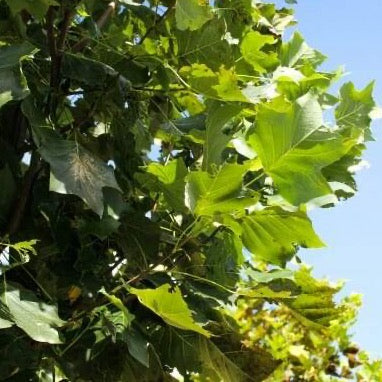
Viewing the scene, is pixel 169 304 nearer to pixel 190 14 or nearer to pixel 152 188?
pixel 152 188

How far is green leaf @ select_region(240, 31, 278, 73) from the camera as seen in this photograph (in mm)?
1449

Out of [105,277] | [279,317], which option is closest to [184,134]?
[105,277]

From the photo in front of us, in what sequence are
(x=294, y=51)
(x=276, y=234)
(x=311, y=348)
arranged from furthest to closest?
(x=311, y=348)
(x=294, y=51)
(x=276, y=234)

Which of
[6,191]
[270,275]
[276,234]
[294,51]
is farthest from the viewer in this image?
[294,51]

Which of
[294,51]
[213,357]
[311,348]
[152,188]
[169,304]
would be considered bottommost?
[311,348]

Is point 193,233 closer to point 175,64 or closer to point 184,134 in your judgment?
point 184,134

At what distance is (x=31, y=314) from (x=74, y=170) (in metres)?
0.23

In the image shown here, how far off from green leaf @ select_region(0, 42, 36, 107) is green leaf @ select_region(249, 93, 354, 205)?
1.17ft

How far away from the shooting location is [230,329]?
1350mm

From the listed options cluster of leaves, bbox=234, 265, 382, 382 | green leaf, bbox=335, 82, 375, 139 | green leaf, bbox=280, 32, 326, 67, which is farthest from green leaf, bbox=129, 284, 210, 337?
cluster of leaves, bbox=234, 265, 382, 382

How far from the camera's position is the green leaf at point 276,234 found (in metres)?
1.12

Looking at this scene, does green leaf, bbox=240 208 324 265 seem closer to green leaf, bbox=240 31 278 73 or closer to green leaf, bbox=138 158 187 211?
green leaf, bbox=138 158 187 211

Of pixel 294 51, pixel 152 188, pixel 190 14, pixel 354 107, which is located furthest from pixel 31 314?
pixel 294 51

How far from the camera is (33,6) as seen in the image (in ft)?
3.89
